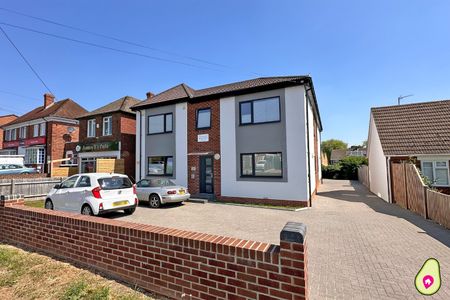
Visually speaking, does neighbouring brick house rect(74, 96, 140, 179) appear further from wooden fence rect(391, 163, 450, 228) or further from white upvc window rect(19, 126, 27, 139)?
wooden fence rect(391, 163, 450, 228)

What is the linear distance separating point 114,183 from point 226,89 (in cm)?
848

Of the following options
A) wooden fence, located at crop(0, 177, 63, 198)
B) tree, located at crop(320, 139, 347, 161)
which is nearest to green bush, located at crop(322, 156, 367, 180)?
wooden fence, located at crop(0, 177, 63, 198)

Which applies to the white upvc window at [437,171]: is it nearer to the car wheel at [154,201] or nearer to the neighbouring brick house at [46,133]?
the car wheel at [154,201]

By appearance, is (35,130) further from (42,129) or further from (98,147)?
(98,147)

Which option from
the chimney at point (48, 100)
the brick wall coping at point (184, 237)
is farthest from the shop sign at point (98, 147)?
the chimney at point (48, 100)

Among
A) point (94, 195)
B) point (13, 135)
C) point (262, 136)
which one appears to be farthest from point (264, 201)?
point (13, 135)

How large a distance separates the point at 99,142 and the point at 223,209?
13.6 metres

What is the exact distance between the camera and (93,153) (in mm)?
19562

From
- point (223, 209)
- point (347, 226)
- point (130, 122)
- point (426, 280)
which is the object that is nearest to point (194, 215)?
point (223, 209)

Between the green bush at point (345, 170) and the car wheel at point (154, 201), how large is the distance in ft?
93.7

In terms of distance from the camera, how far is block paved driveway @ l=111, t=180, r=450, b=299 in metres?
3.78

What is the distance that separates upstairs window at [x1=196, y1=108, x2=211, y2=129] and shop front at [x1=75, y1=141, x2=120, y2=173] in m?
7.70

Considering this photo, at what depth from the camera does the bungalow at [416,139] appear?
12.1m

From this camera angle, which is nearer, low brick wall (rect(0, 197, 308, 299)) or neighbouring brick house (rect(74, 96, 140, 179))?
low brick wall (rect(0, 197, 308, 299))
